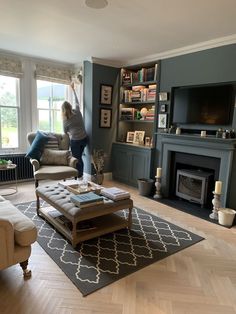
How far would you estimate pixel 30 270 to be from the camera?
1843 mm

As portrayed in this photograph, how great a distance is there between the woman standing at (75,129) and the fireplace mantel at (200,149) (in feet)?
5.13

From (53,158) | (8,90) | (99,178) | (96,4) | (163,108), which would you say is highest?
(96,4)

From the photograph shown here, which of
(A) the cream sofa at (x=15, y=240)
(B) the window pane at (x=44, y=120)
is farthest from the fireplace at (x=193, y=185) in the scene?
(B) the window pane at (x=44, y=120)

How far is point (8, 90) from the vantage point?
429cm

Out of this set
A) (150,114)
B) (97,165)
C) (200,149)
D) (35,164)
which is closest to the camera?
(200,149)

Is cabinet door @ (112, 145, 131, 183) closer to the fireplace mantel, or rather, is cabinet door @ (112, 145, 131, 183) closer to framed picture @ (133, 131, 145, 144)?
framed picture @ (133, 131, 145, 144)

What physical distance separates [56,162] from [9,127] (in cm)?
126

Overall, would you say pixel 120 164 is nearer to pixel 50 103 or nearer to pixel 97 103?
pixel 97 103

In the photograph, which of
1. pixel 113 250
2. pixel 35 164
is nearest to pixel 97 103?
pixel 35 164

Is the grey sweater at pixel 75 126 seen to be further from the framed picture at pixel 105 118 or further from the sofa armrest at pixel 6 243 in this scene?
the sofa armrest at pixel 6 243

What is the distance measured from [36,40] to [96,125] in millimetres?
1765

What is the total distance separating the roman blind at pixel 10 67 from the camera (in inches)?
160

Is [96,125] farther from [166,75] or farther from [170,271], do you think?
[170,271]

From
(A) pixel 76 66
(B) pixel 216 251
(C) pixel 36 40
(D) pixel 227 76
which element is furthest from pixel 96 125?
(B) pixel 216 251
